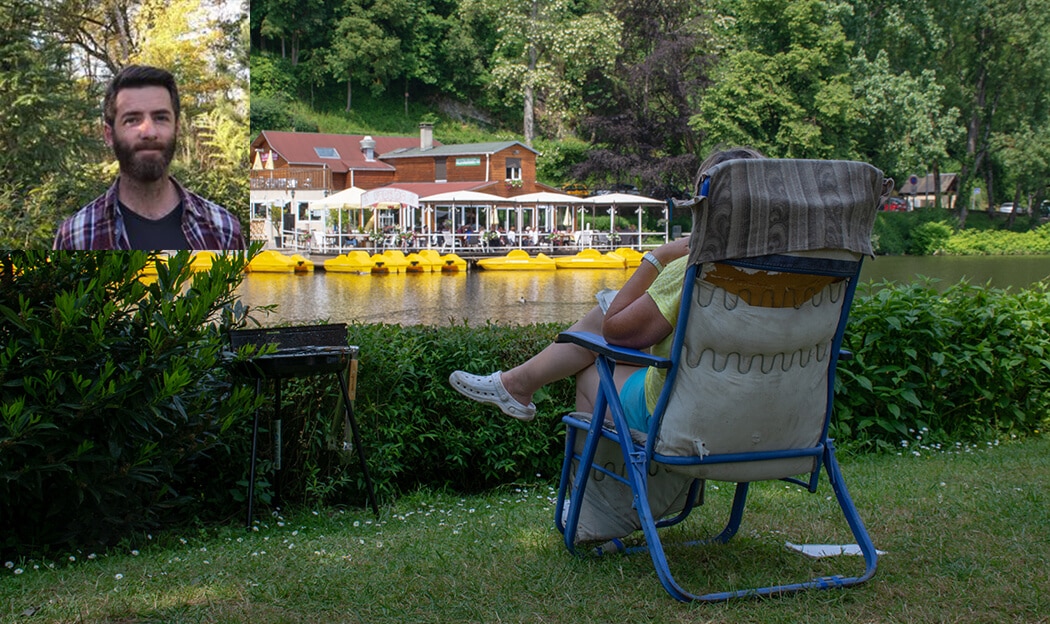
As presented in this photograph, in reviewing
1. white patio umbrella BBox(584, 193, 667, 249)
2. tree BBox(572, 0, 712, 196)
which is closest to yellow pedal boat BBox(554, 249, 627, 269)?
white patio umbrella BBox(584, 193, 667, 249)

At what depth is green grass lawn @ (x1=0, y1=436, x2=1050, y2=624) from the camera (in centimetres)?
184

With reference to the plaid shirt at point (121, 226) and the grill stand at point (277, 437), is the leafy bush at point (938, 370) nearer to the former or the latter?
the grill stand at point (277, 437)

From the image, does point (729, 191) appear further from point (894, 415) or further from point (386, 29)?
point (386, 29)

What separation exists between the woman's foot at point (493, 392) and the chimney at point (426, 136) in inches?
1534

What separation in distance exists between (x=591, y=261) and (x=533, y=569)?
2891 cm

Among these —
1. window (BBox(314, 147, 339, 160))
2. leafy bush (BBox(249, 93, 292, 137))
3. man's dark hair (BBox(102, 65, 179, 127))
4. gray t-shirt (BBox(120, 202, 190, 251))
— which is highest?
leafy bush (BBox(249, 93, 292, 137))

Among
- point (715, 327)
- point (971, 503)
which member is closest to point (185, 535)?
point (715, 327)

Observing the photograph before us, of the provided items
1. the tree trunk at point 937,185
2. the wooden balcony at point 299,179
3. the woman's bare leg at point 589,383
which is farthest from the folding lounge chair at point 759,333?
the tree trunk at point 937,185

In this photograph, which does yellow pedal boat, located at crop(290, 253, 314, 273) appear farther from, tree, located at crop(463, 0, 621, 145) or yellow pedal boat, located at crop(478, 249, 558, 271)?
tree, located at crop(463, 0, 621, 145)

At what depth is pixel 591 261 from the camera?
3088 cm

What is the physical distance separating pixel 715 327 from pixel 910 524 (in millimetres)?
1041

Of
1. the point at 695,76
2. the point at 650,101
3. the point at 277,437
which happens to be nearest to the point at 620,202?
Result: the point at 650,101

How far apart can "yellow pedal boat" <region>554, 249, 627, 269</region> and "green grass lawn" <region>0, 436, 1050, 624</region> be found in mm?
27609

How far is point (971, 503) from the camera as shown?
2.72 meters
